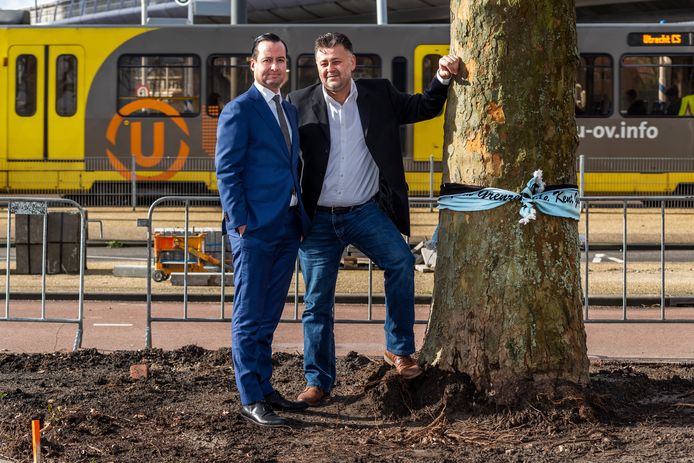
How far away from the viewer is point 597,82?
22547 millimetres

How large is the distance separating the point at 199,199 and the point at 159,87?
12.9 m

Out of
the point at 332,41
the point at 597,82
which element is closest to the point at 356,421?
the point at 332,41

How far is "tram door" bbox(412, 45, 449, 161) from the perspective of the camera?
72.9 feet

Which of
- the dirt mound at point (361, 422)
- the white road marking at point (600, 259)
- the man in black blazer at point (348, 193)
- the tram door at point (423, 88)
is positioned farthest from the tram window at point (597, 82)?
the man in black blazer at point (348, 193)

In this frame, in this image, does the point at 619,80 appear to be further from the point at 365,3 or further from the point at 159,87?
the point at 365,3

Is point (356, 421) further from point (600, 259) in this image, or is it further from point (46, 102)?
point (46, 102)

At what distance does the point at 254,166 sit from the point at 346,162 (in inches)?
21.5

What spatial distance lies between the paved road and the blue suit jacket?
327cm

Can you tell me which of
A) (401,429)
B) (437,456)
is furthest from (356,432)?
(437,456)

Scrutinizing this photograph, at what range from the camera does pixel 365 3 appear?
48406mm

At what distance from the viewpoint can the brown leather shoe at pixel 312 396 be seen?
622 centimetres

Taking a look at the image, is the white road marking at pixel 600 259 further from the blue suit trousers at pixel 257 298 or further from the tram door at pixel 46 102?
the tram door at pixel 46 102

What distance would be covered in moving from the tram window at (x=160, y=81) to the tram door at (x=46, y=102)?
87 centimetres

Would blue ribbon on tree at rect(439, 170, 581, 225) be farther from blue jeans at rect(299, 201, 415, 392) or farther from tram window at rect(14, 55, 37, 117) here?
tram window at rect(14, 55, 37, 117)
